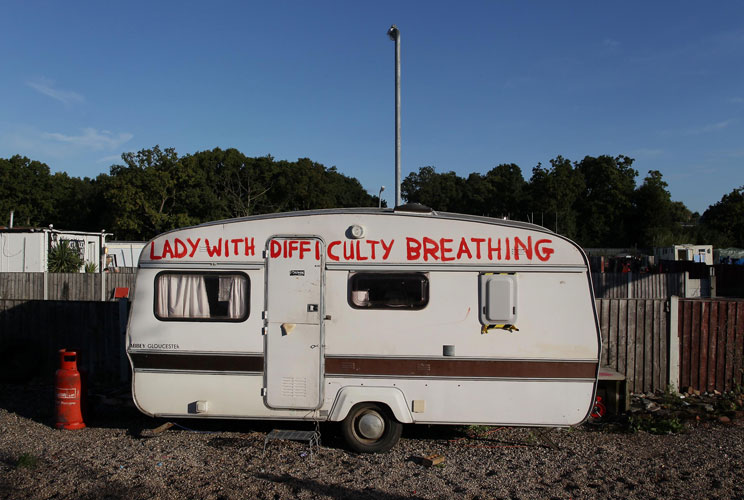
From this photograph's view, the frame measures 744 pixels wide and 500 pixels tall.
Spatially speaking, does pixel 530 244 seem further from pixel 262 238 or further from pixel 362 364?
pixel 262 238

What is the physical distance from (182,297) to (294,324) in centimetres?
133

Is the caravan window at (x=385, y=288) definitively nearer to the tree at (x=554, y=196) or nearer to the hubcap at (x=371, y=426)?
the hubcap at (x=371, y=426)

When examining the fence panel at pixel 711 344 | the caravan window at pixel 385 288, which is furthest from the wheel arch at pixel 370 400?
the fence panel at pixel 711 344

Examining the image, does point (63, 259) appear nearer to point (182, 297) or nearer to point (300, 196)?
point (182, 297)

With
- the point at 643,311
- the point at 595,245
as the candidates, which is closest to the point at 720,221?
the point at 595,245

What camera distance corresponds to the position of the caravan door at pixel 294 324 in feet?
20.0

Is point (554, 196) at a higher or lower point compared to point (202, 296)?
higher

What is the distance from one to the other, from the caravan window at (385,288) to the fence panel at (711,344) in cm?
475

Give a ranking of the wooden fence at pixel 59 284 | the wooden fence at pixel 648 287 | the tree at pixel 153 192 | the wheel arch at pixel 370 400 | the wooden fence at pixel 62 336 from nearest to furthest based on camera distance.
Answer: the wheel arch at pixel 370 400, the wooden fence at pixel 62 336, the wooden fence at pixel 59 284, the wooden fence at pixel 648 287, the tree at pixel 153 192

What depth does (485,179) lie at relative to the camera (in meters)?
65.8

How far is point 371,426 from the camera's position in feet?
19.9

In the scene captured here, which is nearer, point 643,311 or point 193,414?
point 193,414

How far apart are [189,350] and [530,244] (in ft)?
13.0

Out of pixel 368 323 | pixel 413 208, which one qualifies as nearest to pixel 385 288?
pixel 368 323
